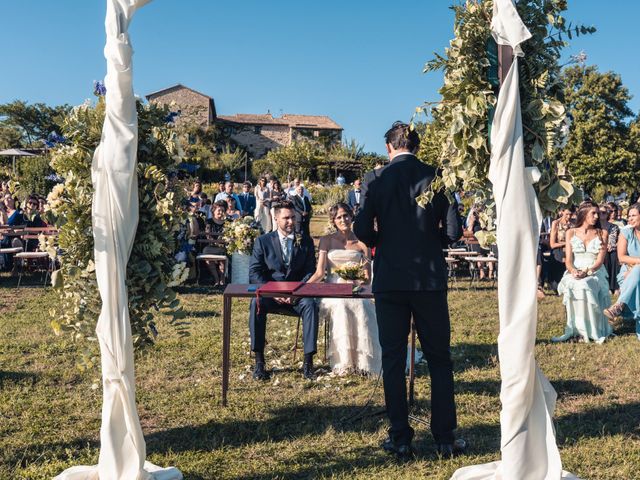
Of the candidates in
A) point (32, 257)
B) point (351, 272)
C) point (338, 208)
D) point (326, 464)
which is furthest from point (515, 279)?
point (32, 257)

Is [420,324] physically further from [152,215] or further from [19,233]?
[19,233]

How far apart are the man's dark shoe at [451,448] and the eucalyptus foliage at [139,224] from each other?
2.02m

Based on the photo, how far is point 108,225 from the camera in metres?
3.89

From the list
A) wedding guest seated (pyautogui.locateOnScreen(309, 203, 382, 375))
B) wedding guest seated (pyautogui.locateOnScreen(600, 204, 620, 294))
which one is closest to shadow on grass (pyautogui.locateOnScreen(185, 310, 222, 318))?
wedding guest seated (pyautogui.locateOnScreen(309, 203, 382, 375))

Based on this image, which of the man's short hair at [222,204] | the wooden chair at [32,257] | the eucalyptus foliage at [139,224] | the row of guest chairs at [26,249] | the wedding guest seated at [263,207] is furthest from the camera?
the wedding guest seated at [263,207]

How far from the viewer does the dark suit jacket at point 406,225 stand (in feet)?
14.9

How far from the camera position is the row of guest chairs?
510 inches

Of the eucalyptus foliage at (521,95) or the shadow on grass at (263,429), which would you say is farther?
the shadow on grass at (263,429)

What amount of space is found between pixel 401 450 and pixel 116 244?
2358 mm

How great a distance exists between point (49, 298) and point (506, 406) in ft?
30.9

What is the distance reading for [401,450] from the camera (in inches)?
181

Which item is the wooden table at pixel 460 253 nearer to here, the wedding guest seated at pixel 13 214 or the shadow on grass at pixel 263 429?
the shadow on grass at pixel 263 429

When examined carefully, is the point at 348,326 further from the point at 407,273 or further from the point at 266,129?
the point at 266,129

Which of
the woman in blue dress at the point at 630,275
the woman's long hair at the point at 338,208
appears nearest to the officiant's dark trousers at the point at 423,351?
the woman's long hair at the point at 338,208
